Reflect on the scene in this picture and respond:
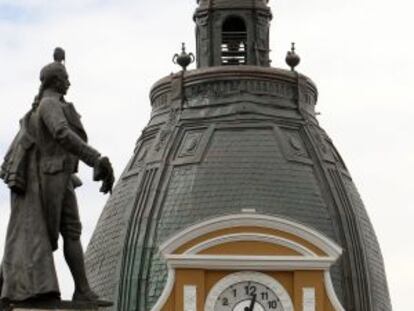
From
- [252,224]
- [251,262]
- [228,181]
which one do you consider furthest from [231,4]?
[251,262]

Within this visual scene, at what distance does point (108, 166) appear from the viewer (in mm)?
29219

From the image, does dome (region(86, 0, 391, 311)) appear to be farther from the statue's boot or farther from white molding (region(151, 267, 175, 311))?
the statue's boot

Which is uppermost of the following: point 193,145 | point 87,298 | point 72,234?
point 193,145

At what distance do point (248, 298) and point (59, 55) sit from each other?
4306cm

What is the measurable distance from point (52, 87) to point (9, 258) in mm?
2130

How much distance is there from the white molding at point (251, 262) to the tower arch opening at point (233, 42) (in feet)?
30.0

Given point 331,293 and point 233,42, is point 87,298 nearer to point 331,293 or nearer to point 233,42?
point 331,293

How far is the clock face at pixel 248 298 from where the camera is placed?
238 ft

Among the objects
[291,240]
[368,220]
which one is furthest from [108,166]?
[368,220]

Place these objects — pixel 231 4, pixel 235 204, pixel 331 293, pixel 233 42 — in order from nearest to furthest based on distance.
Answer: pixel 331 293 < pixel 235 204 < pixel 233 42 < pixel 231 4

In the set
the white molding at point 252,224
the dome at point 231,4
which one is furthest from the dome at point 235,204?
the dome at point 231,4

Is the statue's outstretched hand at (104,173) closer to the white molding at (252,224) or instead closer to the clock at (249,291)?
the white molding at (252,224)

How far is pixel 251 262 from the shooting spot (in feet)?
239

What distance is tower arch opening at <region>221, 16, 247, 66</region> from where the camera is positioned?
80000mm
